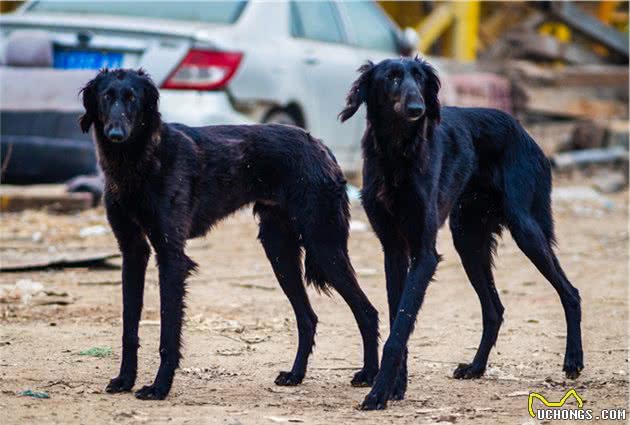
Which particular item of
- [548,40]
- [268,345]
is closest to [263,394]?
[268,345]

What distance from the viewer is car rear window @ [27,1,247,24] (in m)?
10.0

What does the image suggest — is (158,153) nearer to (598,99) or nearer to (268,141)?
(268,141)

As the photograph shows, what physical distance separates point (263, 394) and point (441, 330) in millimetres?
1871

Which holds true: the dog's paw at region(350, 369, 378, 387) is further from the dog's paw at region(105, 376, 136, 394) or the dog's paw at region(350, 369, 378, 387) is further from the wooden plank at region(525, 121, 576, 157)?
the wooden plank at region(525, 121, 576, 157)

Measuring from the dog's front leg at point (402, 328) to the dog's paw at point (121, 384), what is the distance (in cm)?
98

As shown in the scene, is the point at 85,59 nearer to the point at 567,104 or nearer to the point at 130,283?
the point at 130,283

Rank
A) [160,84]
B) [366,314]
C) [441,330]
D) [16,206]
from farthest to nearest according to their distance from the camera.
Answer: [16,206], [160,84], [441,330], [366,314]

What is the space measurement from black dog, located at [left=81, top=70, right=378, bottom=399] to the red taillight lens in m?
3.82

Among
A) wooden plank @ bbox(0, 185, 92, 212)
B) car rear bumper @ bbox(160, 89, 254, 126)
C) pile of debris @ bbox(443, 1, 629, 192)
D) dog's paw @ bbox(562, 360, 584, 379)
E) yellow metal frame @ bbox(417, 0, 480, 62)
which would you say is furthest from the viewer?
yellow metal frame @ bbox(417, 0, 480, 62)

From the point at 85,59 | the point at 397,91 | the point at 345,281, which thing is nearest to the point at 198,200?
the point at 345,281

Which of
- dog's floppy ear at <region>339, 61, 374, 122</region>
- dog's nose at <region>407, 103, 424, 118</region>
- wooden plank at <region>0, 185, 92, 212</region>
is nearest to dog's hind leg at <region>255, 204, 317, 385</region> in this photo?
dog's floppy ear at <region>339, 61, 374, 122</region>

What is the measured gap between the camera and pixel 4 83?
998cm

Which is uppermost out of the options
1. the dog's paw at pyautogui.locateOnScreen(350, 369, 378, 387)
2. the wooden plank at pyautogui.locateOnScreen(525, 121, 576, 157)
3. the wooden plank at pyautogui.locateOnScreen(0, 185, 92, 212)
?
the dog's paw at pyautogui.locateOnScreen(350, 369, 378, 387)

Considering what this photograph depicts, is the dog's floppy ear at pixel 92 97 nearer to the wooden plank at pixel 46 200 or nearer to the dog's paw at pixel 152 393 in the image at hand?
the dog's paw at pixel 152 393
